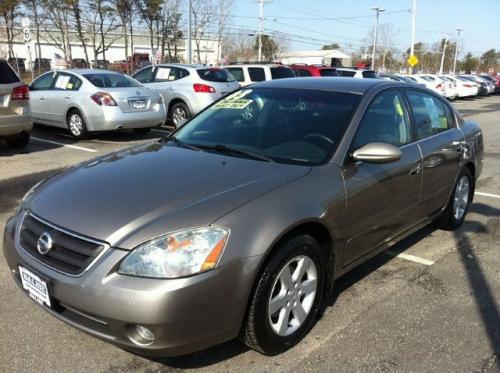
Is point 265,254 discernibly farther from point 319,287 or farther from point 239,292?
point 319,287

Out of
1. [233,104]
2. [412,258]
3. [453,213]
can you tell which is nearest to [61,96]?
[233,104]

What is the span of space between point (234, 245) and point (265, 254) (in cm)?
19

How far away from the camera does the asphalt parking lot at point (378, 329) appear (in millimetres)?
2883

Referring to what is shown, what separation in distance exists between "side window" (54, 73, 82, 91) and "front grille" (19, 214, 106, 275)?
8.31m

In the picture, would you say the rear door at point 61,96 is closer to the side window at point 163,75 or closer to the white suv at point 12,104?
the white suv at point 12,104

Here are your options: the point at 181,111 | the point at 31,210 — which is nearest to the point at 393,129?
the point at 31,210

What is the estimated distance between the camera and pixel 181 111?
12.7 metres

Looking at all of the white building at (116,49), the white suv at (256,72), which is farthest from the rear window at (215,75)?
the white building at (116,49)

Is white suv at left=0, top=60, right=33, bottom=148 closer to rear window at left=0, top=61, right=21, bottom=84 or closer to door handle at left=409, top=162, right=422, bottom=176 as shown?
rear window at left=0, top=61, right=21, bottom=84

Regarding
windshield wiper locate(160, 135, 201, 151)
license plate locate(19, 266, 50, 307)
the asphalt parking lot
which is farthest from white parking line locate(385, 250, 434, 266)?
license plate locate(19, 266, 50, 307)

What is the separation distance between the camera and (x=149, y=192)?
9.41 ft

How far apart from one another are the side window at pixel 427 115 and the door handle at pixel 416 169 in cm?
29

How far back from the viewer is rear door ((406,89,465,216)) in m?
4.31

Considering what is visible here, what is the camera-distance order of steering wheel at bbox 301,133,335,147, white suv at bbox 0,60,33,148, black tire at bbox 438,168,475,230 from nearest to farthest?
steering wheel at bbox 301,133,335,147
black tire at bbox 438,168,475,230
white suv at bbox 0,60,33,148
